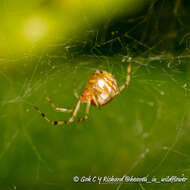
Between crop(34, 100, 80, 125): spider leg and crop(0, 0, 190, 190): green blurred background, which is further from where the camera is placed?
crop(34, 100, 80, 125): spider leg

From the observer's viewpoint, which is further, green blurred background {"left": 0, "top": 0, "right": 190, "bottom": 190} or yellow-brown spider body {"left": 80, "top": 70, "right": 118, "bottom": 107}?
yellow-brown spider body {"left": 80, "top": 70, "right": 118, "bottom": 107}

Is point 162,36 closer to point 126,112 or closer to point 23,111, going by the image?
point 126,112

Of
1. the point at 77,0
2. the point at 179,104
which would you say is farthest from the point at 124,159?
the point at 77,0

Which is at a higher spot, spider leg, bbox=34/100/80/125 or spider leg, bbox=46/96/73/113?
spider leg, bbox=46/96/73/113

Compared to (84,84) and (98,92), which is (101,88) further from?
(84,84)

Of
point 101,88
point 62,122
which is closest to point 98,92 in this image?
point 101,88
